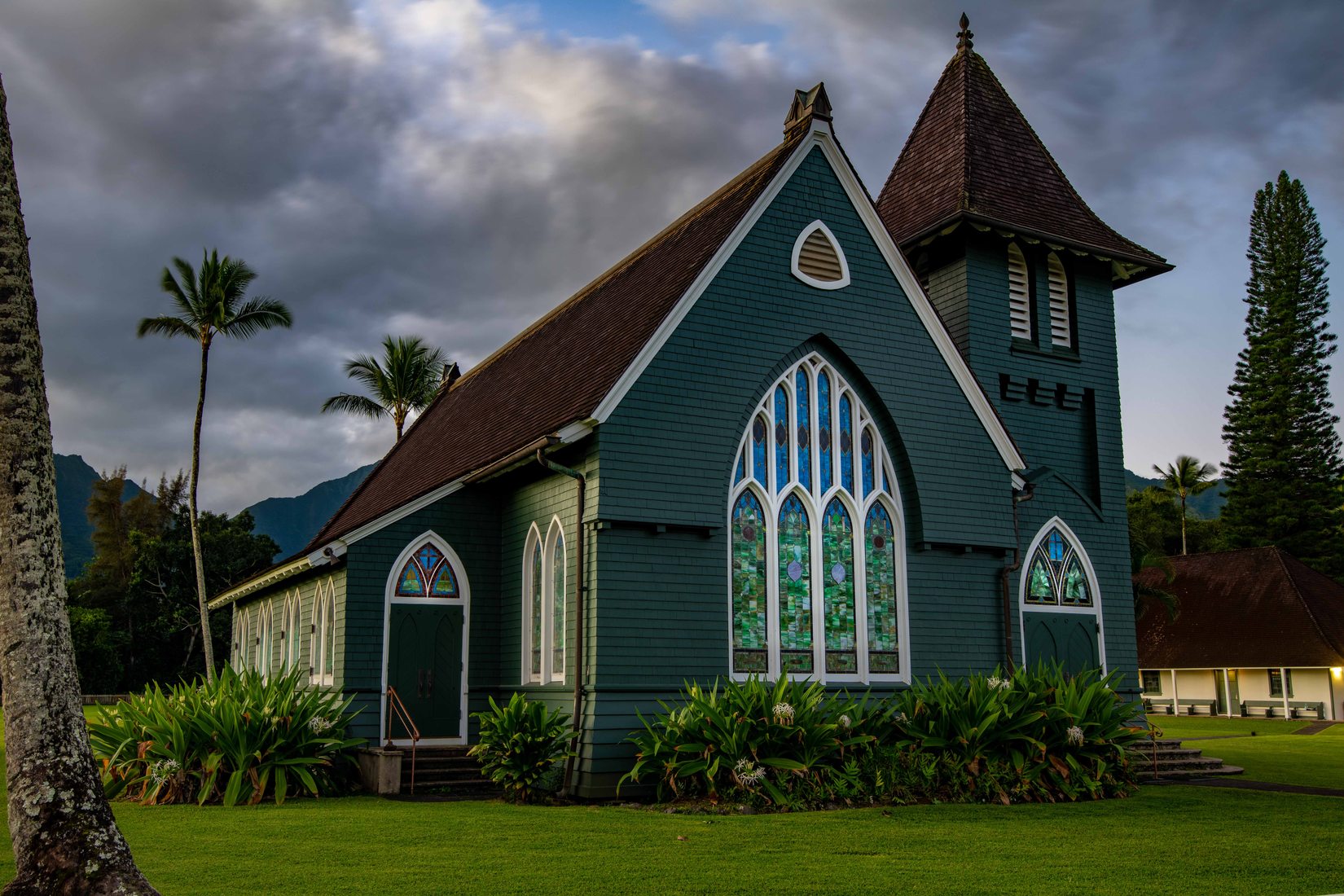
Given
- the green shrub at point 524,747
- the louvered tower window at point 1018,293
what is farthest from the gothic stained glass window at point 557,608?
the louvered tower window at point 1018,293

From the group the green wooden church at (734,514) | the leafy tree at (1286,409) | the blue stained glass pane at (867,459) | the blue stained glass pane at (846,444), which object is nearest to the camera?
the green wooden church at (734,514)

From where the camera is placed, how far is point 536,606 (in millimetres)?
17578

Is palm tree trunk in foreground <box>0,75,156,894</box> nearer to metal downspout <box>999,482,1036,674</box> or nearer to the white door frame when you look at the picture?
the white door frame

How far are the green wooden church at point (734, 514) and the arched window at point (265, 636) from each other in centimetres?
364

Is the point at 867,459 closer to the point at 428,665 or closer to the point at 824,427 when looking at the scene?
the point at 824,427

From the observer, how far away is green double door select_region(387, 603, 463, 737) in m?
17.8

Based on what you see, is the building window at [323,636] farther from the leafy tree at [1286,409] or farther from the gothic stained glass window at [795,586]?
the leafy tree at [1286,409]

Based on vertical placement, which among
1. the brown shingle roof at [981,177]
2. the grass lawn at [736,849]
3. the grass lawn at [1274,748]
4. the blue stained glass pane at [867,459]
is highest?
the brown shingle roof at [981,177]

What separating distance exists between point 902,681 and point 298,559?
31.8 ft

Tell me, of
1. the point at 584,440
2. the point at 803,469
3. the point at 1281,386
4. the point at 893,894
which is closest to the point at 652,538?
the point at 584,440

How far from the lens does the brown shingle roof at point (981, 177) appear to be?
22500 millimetres

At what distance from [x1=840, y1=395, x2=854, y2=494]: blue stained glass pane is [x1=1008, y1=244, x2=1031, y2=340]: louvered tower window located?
6270 millimetres

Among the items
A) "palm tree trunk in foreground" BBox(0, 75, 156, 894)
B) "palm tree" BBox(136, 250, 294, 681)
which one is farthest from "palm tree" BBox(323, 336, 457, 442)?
"palm tree trunk in foreground" BBox(0, 75, 156, 894)

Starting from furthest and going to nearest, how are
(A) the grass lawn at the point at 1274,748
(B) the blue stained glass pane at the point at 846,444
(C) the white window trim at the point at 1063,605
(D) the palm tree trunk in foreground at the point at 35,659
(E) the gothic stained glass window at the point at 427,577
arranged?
1. (C) the white window trim at the point at 1063,605
2. (A) the grass lawn at the point at 1274,748
3. (E) the gothic stained glass window at the point at 427,577
4. (B) the blue stained glass pane at the point at 846,444
5. (D) the palm tree trunk in foreground at the point at 35,659
